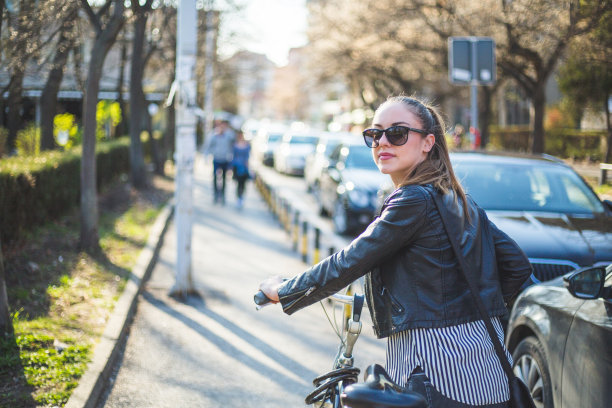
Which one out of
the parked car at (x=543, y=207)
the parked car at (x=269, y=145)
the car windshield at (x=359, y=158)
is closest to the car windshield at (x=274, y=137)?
the parked car at (x=269, y=145)

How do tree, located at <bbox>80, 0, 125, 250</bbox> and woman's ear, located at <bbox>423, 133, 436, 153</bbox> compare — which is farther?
tree, located at <bbox>80, 0, 125, 250</bbox>

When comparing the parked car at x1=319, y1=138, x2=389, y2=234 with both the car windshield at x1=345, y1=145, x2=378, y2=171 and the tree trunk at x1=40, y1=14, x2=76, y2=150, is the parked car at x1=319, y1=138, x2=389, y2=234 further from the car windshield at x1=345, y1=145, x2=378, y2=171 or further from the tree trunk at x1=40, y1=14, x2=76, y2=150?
the tree trunk at x1=40, y1=14, x2=76, y2=150

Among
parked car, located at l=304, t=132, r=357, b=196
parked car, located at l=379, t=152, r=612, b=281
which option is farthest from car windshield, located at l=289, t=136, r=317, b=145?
parked car, located at l=379, t=152, r=612, b=281

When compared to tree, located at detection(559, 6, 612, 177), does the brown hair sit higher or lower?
lower

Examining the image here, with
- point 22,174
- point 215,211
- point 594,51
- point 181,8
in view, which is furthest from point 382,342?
point 215,211

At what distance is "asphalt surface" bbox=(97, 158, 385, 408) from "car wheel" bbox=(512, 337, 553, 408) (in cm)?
157

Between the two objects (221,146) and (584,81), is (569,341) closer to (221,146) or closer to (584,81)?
(221,146)

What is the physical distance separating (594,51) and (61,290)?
30.6 feet

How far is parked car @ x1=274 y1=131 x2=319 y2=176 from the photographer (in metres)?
28.5

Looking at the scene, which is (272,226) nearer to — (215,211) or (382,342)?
(215,211)

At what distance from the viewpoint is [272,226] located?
14898 millimetres

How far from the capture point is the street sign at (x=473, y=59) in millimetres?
12828

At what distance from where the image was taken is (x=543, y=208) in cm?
692

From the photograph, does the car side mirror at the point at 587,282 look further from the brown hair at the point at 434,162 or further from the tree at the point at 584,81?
the tree at the point at 584,81
